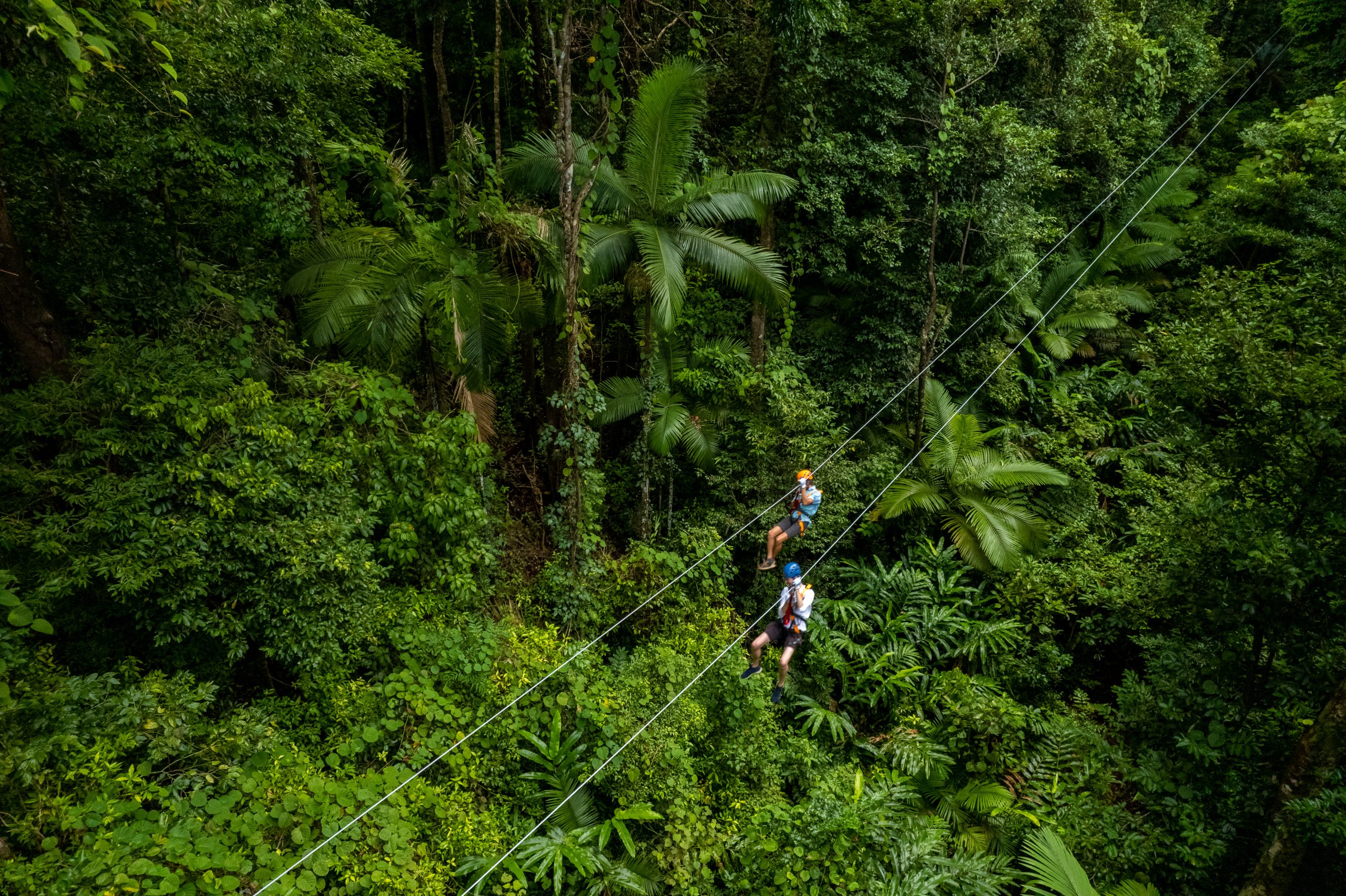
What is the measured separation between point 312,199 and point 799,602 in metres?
7.23

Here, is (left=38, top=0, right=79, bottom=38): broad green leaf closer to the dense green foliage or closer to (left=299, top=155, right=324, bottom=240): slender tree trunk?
the dense green foliage

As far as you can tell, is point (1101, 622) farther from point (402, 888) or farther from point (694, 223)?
point (402, 888)

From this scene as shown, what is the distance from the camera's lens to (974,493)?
1012 cm

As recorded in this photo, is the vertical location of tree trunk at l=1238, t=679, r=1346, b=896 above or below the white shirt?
below

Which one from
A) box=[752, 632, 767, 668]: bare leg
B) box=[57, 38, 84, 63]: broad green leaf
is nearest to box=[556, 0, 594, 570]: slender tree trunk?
box=[752, 632, 767, 668]: bare leg

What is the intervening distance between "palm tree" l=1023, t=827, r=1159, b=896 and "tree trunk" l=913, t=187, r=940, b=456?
5208 mm

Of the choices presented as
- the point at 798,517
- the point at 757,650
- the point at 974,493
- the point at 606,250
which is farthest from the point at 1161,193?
the point at 757,650

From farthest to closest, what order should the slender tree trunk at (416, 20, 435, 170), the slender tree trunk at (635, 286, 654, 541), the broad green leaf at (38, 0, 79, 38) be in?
1. the slender tree trunk at (416, 20, 435, 170)
2. the slender tree trunk at (635, 286, 654, 541)
3. the broad green leaf at (38, 0, 79, 38)

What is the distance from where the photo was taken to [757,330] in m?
10.1

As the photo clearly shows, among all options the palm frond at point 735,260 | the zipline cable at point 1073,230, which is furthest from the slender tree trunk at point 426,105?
the zipline cable at point 1073,230

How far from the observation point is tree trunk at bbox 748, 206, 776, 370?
9.88 m

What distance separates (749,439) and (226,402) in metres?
5.83

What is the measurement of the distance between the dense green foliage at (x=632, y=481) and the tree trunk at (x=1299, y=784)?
5 centimetres

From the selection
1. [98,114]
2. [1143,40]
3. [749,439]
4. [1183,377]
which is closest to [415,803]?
[749,439]
